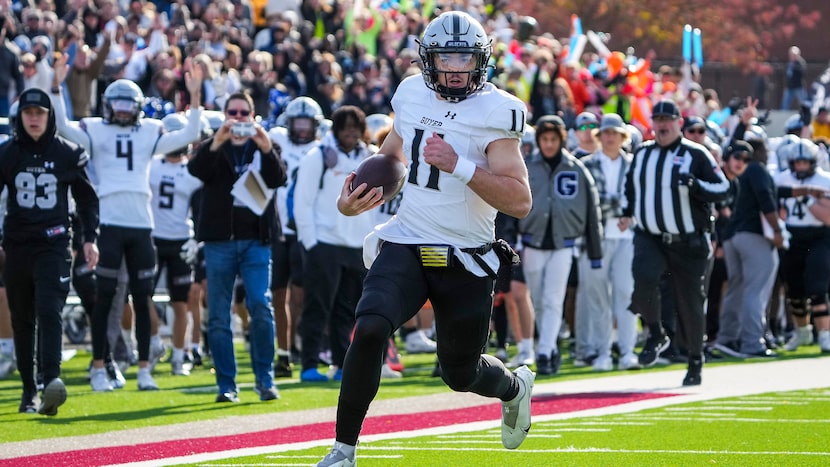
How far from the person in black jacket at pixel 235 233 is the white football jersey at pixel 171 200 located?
2478 millimetres

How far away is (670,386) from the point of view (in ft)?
37.1

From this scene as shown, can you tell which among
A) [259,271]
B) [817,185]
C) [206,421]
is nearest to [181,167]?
[259,271]

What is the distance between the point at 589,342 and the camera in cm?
1348

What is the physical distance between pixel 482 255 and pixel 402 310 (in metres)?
0.47

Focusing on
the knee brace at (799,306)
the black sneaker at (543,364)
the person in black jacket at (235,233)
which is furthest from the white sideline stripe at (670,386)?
the person in black jacket at (235,233)

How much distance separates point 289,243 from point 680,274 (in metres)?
3.67

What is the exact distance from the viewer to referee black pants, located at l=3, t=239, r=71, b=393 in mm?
9445

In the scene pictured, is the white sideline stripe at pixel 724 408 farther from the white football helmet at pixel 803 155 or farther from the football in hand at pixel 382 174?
the white football helmet at pixel 803 155

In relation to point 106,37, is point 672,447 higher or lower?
lower

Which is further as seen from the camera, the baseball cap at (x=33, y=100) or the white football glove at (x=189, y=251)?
the white football glove at (x=189, y=251)

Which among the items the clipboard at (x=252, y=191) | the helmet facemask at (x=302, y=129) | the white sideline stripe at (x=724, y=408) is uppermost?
the helmet facemask at (x=302, y=129)

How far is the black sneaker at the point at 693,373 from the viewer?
36.9 ft

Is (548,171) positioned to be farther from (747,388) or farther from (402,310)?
(402,310)

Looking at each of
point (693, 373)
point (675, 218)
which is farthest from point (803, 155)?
point (693, 373)
